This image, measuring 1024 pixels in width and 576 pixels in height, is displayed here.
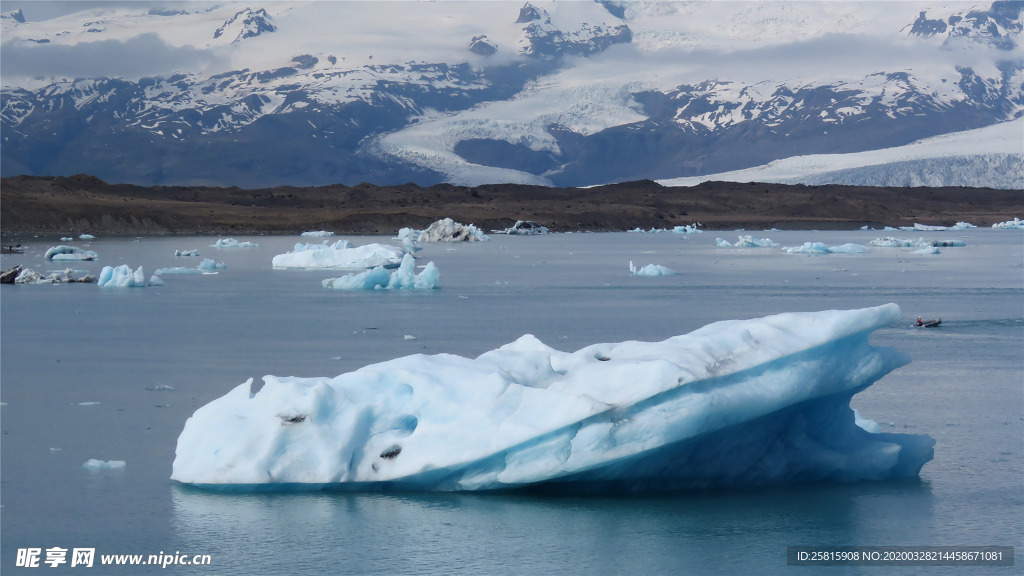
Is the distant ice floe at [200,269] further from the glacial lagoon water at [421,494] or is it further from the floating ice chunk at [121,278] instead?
the glacial lagoon water at [421,494]

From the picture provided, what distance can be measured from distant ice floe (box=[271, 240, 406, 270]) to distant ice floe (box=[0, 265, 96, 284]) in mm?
6595

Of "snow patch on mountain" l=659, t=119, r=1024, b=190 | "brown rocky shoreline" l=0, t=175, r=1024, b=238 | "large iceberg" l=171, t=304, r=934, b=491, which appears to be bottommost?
"brown rocky shoreline" l=0, t=175, r=1024, b=238

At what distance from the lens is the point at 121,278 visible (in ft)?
80.2

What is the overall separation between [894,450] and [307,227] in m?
61.6

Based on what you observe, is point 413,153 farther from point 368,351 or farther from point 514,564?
point 514,564

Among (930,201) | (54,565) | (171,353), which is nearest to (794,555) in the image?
(54,565)

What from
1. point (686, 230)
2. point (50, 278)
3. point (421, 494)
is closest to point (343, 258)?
point (50, 278)

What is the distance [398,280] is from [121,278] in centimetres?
549

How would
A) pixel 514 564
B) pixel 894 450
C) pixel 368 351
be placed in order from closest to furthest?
pixel 514 564
pixel 894 450
pixel 368 351

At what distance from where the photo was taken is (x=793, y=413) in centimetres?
788

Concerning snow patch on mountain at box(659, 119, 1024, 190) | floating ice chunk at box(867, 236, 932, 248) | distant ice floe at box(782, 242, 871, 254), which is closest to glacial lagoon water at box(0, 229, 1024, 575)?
distant ice floe at box(782, 242, 871, 254)

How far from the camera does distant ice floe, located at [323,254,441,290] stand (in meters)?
24.5

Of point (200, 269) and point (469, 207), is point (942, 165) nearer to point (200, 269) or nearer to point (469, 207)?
point (469, 207)

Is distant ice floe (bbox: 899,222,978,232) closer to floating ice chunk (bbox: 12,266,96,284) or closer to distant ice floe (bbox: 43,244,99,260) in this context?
distant ice floe (bbox: 43,244,99,260)
